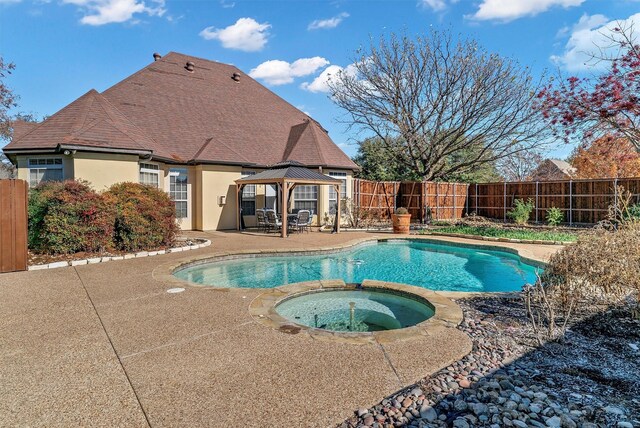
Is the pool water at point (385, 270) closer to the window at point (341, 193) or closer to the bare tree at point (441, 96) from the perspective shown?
the window at point (341, 193)

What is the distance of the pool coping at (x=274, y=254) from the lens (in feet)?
23.1

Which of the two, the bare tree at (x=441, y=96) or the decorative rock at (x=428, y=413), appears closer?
the decorative rock at (x=428, y=413)

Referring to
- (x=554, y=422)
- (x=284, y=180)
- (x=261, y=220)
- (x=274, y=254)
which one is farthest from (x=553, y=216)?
(x=554, y=422)

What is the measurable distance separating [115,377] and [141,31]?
1546 cm

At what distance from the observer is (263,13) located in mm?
15484

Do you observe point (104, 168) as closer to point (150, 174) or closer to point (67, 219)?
point (150, 174)

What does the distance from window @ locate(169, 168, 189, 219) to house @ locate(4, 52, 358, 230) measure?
0.04m

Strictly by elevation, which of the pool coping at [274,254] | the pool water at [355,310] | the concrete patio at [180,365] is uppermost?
the pool coping at [274,254]

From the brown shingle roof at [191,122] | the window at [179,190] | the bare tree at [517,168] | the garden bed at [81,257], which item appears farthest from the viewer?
the bare tree at [517,168]

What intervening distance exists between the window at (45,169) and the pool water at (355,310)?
34.5ft

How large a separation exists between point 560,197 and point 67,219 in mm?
20846

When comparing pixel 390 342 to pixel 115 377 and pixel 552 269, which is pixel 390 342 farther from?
pixel 552 269

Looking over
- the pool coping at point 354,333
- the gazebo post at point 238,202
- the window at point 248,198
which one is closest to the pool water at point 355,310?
the pool coping at point 354,333

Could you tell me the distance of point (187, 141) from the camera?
16250 mm
